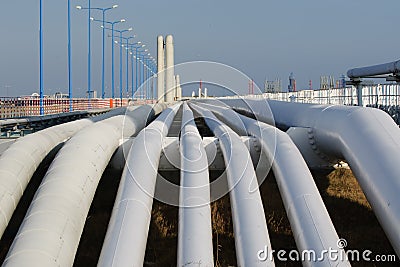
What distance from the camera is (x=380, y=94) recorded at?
18875mm

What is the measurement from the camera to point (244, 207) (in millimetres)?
5711

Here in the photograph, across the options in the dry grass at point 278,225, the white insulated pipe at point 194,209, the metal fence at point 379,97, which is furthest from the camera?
the metal fence at point 379,97

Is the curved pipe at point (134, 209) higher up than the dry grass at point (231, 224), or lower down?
higher up

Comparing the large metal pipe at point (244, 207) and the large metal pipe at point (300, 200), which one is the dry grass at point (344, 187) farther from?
the large metal pipe at point (244, 207)

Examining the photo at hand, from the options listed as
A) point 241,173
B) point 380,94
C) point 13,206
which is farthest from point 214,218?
point 380,94

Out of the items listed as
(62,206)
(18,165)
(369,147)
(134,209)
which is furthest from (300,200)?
(18,165)

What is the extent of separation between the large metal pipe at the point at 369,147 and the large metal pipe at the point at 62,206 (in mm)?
2611

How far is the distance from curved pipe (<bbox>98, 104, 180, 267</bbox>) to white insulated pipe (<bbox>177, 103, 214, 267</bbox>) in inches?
12.9

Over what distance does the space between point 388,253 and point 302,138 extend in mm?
2029

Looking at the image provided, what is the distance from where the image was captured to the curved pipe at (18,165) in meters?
5.59

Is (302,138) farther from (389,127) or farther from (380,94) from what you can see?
(380,94)

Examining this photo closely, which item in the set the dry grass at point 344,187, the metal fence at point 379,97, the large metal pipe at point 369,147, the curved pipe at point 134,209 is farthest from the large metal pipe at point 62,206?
the metal fence at point 379,97

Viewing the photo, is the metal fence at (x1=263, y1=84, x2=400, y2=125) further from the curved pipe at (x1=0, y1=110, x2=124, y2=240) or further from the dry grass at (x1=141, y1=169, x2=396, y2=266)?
the curved pipe at (x1=0, y1=110, x2=124, y2=240)

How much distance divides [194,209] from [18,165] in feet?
6.68
